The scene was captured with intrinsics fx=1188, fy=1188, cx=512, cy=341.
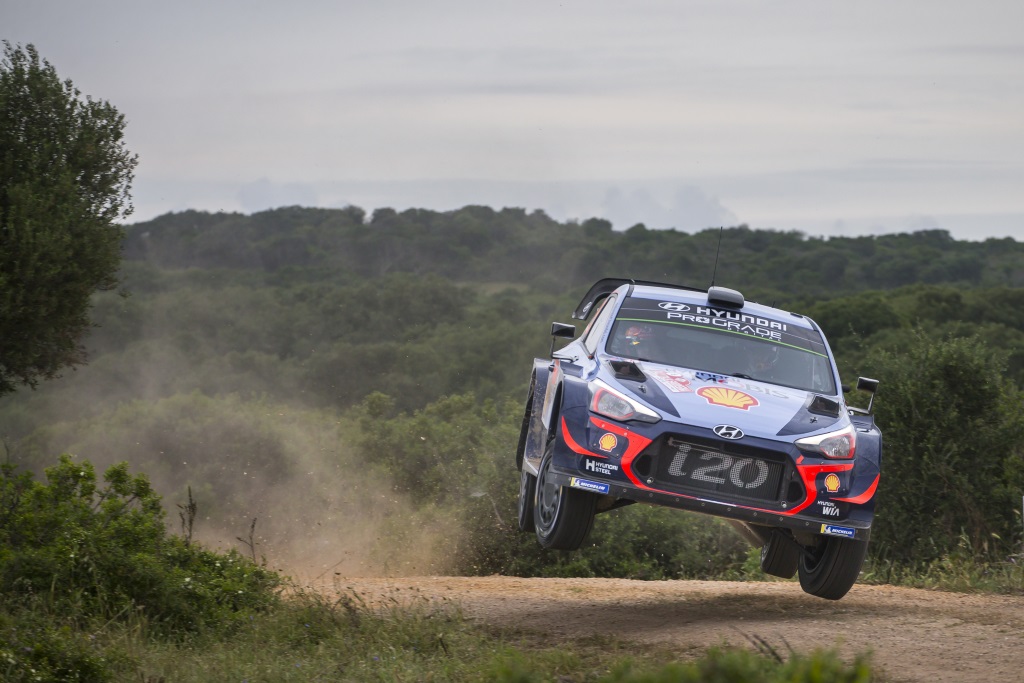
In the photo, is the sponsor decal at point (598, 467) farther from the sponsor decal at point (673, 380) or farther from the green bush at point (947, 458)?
the green bush at point (947, 458)

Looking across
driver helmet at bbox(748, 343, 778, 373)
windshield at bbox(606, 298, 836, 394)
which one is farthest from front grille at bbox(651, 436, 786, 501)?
driver helmet at bbox(748, 343, 778, 373)

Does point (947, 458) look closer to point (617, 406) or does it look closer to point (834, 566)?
point (834, 566)

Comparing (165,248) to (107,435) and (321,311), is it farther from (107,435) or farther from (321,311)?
(107,435)

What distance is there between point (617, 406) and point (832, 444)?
146 centimetres

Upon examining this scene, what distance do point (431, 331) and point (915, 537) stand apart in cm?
3319

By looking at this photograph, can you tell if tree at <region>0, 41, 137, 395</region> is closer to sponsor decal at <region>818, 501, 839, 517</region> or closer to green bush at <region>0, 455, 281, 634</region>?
green bush at <region>0, 455, 281, 634</region>

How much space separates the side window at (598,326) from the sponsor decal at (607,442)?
50.7 inches

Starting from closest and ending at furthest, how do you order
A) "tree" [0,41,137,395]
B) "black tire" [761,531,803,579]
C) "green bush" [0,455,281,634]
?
"green bush" [0,455,281,634]
"black tire" [761,531,803,579]
"tree" [0,41,137,395]

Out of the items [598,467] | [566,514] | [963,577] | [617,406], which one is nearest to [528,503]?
[566,514]

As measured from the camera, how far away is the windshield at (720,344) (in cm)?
898

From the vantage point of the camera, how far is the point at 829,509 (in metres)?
7.89

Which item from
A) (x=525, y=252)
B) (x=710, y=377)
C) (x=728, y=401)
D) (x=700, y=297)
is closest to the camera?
(x=728, y=401)

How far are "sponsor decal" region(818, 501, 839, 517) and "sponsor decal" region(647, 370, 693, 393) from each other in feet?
3.78

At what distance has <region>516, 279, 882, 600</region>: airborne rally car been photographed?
305 inches
